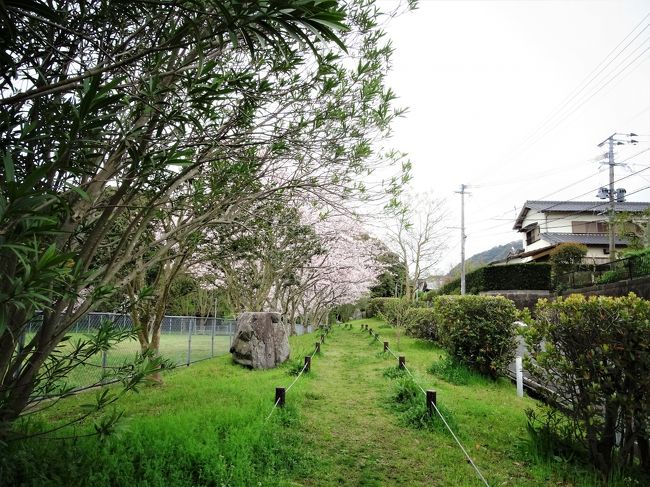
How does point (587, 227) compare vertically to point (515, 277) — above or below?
above

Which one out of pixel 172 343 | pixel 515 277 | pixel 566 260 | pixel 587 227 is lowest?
pixel 172 343

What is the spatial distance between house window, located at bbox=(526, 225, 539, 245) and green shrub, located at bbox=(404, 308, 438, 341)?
2515 cm

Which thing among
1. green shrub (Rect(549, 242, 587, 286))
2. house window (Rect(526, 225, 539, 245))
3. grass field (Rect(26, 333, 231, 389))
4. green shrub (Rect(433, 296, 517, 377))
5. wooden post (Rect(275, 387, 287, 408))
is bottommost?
grass field (Rect(26, 333, 231, 389))

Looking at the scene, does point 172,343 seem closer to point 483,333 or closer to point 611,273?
point 483,333

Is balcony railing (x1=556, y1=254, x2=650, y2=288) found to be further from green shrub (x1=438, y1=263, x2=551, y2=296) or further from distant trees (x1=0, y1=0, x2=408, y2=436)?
distant trees (x1=0, y1=0, x2=408, y2=436)

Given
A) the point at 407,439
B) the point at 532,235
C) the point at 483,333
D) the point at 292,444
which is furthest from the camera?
the point at 532,235

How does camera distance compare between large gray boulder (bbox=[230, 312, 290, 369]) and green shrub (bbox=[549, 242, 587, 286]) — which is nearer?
large gray boulder (bbox=[230, 312, 290, 369])

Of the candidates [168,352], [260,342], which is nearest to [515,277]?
[260,342]

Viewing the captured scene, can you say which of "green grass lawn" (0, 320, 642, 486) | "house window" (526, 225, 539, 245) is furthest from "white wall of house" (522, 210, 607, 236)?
"green grass lawn" (0, 320, 642, 486)

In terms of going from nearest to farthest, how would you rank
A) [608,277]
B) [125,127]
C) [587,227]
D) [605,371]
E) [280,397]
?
1. [125,127]
2. [605,371]
3. [280,397]
4. [608,277]
5. [587,227]

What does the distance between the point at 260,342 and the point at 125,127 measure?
29.2 feet

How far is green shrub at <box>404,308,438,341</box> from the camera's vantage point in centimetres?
1576

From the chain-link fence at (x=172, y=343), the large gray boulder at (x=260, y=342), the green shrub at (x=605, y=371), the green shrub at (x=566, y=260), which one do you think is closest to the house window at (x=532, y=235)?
the green shrub at (x=566, y=260)

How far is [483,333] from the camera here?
344 inches
